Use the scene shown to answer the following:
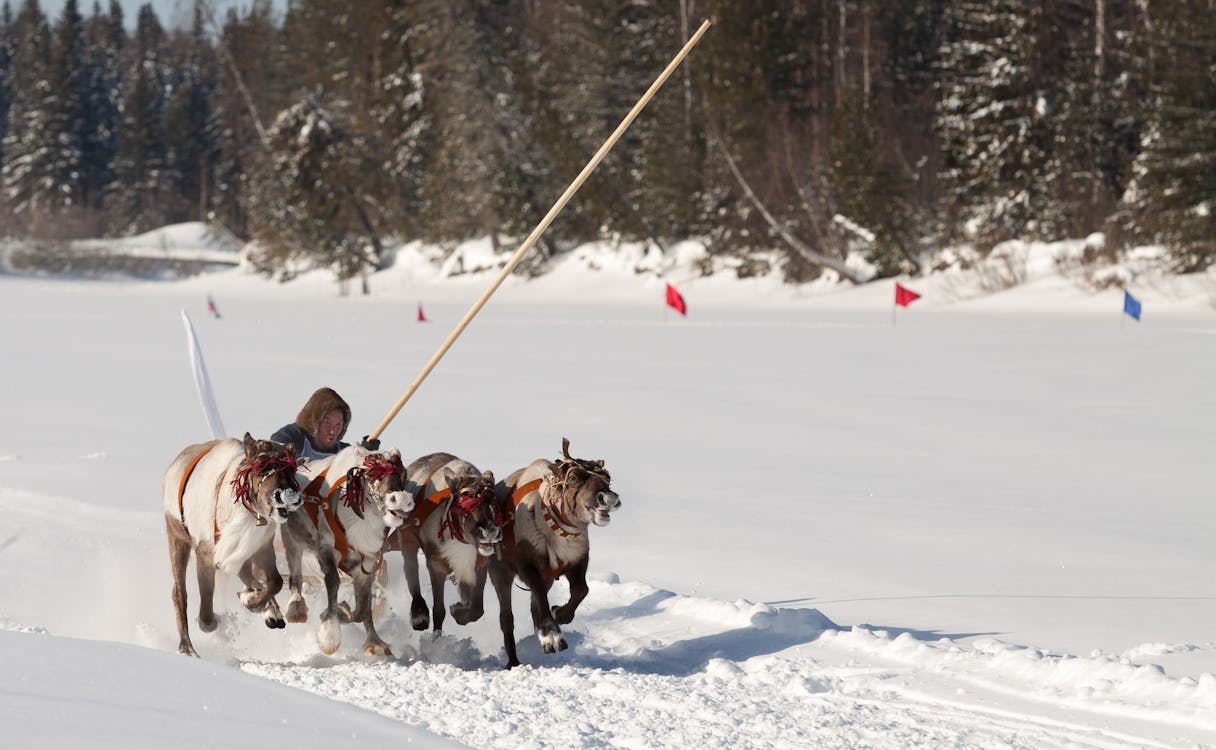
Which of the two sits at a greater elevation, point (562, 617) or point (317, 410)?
point (317, 410)

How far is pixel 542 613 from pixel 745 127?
40.8m

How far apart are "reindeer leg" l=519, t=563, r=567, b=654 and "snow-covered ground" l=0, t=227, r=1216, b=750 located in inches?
6.3

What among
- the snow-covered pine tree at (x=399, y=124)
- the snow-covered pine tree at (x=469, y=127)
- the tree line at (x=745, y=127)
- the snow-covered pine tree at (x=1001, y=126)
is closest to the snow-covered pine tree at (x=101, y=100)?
the tree line at (x=745, y=127)

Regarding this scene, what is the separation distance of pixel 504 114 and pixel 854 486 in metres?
46.1

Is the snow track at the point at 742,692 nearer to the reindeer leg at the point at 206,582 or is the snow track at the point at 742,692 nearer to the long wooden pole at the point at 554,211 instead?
the reindeer leg at the point at 206,582

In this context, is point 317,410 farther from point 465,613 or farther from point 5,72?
point 5,72

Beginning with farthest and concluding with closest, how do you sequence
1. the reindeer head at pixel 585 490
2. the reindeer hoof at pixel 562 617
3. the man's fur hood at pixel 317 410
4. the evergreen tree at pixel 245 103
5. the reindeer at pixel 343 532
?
the evergreen tree at pixel 245 103 → the man's fur hood at pixel 317 410 → the reindeer hoof at pixel 562 617 → the reindeer at pixel 343 532 → the reindeer head at pixel 585 490

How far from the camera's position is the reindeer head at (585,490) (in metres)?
5.43

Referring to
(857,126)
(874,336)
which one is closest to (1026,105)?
(857,126)

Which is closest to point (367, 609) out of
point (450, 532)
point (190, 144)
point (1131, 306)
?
point (450, 532)

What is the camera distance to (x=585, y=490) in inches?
216

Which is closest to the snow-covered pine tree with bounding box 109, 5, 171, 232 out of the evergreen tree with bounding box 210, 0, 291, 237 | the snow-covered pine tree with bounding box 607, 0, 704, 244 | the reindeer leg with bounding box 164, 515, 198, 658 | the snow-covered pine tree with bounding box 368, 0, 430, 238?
the evergreen tree with bounding box 210, 0, 291, 237

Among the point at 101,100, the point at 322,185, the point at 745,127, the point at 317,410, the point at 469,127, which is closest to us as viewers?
the point at 317,410

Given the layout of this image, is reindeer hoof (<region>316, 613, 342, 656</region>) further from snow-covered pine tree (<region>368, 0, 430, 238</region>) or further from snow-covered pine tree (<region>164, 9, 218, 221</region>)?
snow-covered pine tree (<region>164, 9, 218, 221</region>)
